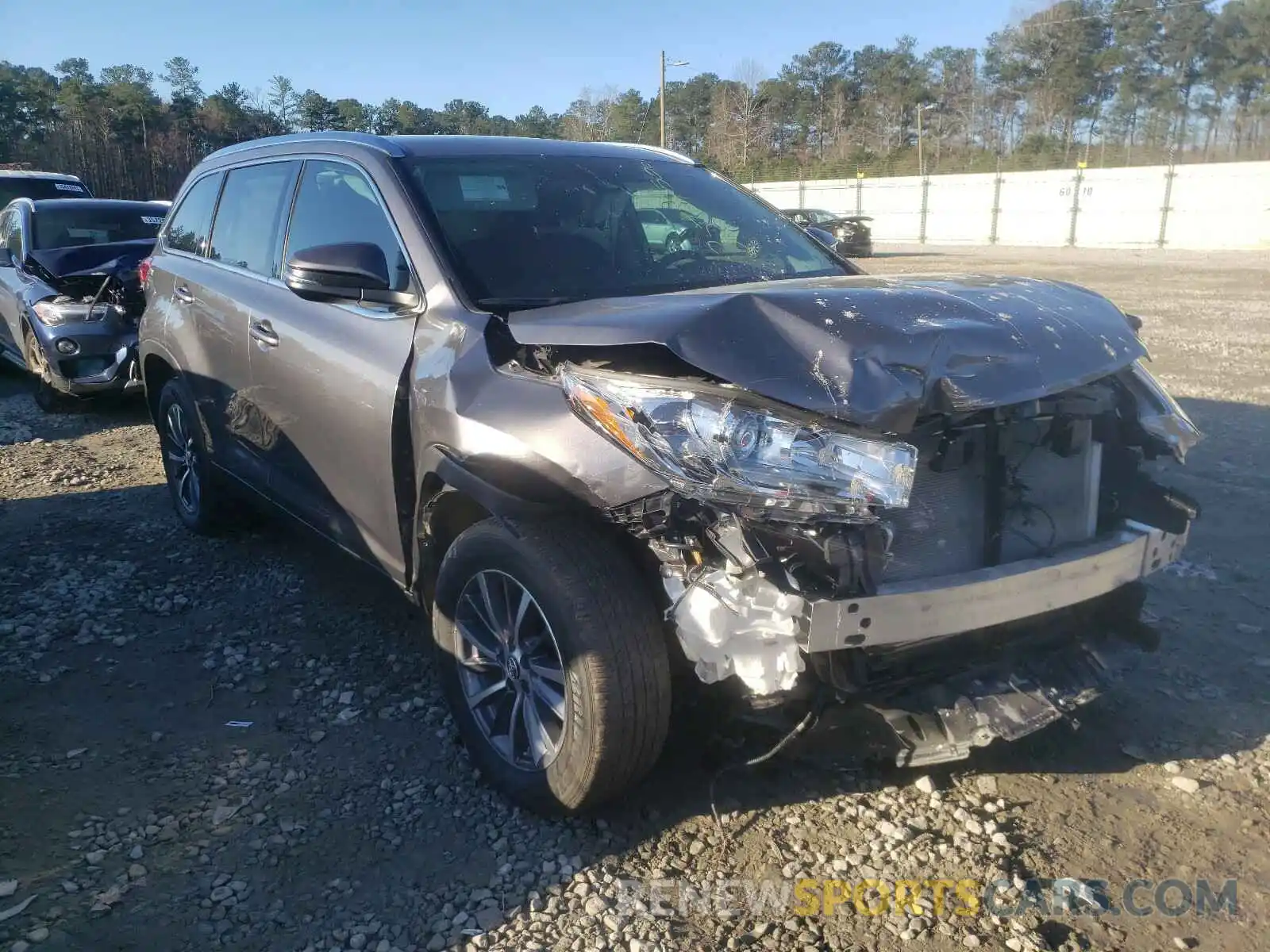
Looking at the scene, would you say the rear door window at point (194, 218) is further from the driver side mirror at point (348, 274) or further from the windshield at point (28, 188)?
the windshield at point (28, 188)

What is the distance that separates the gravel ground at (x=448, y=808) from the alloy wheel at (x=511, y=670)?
9.1 inches

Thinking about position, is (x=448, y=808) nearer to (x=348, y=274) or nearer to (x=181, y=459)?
(x=348, y=274)

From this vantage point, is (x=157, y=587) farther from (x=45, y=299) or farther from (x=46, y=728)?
(x=45, y=299)

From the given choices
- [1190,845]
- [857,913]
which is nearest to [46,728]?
[857,913]

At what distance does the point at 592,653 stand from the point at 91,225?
935 centimetres

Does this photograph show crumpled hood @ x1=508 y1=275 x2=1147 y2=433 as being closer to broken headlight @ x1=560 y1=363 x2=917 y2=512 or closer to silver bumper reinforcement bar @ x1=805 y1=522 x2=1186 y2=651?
broken headlight @ x1=560 y1=363 x2=917 y2=512

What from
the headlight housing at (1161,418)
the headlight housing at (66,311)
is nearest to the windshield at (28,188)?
the headlight housing at (66,311)

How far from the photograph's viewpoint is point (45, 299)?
8.46 metres

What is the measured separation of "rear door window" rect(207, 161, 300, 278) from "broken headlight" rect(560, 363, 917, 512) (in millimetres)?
2346

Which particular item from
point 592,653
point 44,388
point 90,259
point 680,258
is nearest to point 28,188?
point 90,259

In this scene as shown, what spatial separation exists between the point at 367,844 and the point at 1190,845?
7.44ft

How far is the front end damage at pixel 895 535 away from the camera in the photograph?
7.54 feet

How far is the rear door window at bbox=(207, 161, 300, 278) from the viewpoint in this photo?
4.16 m

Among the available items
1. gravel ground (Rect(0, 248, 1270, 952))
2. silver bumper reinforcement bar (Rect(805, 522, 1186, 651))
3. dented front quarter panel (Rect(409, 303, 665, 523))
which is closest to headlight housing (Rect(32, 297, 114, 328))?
gravel ground (Rect(0, 248, 1270, 952))
